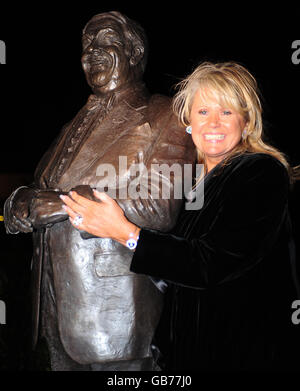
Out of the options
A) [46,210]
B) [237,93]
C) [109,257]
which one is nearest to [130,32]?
[237,93]

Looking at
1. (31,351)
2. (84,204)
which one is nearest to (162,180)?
(84,204)

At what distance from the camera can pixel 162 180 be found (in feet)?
6.19

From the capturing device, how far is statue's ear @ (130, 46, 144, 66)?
2.15m

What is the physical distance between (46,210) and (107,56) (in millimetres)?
777

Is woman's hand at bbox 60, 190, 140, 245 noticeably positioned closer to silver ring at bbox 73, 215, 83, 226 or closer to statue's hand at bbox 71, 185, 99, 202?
silver ring at bbox 73, 215, 83, 226

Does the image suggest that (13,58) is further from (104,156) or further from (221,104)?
(221,104)

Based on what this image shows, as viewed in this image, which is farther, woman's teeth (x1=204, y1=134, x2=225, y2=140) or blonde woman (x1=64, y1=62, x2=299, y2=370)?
woman's teeth (x1=204, y1=134, x2=225, y2=140)

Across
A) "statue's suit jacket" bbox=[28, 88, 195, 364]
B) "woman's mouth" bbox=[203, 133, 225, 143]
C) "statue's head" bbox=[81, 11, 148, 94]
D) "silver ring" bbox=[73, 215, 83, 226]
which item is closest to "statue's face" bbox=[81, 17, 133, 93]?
"statue's head" bbox=[81, 11, 148, 94]

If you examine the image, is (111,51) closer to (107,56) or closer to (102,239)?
(107,56)

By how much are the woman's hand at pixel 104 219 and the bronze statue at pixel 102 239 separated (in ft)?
0.69

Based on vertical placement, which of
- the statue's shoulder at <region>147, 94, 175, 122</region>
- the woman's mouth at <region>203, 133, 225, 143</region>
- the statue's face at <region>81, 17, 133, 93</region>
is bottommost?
the woman's mouth at <region>203, 133, 225, 143</region>

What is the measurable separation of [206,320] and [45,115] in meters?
3.39

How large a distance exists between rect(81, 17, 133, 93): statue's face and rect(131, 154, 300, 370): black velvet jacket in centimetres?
74

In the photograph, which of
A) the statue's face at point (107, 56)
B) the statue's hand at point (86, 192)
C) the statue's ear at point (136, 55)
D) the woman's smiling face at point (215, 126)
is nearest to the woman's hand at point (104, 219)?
the statue's hand at point (86, 192)
